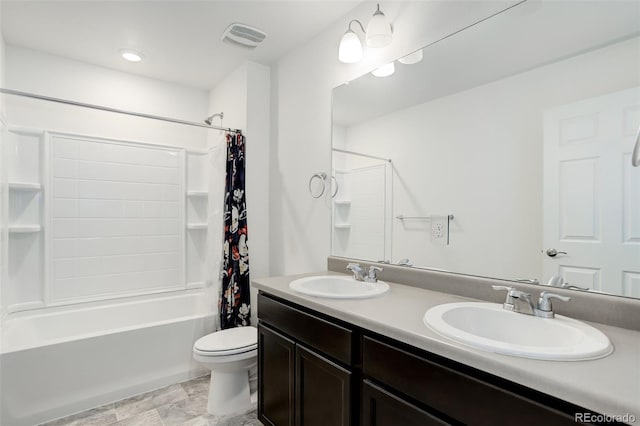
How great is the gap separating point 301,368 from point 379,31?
5.71 ft

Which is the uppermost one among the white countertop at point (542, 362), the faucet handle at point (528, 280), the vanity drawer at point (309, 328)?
the faucet handle at point (528, 280)

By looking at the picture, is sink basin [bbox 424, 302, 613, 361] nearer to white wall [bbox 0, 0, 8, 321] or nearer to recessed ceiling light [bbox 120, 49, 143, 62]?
white wall [bbox 0, 0, 8, 321]

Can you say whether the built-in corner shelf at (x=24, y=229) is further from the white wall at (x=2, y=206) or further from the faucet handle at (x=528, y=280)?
the faucet handle at (x=528, y=280)

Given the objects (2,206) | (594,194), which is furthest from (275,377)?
(2,206)

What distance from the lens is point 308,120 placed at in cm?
239

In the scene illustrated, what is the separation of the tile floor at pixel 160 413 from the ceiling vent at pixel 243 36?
254 cm

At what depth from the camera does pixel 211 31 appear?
7.44ft

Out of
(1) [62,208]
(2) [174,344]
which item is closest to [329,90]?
(2) [174,344]

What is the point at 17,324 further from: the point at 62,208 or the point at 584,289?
the point at 584,289

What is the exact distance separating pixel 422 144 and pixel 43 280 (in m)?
3.05

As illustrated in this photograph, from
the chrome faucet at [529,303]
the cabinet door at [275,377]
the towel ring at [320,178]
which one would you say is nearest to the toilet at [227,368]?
the cabinet door at [275,377]

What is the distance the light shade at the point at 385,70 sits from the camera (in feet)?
5.98

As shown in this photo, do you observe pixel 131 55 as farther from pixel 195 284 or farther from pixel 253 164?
pixel 195 284

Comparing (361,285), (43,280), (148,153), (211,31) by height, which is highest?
(211,31)
